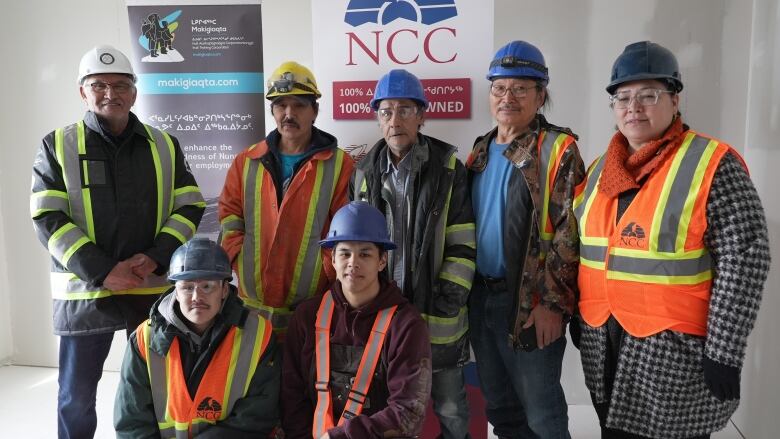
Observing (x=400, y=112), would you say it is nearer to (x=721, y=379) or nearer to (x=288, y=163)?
(x=288, y=163)

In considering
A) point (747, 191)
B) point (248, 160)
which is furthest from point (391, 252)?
point (747, 191)

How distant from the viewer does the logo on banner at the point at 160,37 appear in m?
3.23

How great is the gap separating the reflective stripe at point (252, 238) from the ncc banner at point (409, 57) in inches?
23.3

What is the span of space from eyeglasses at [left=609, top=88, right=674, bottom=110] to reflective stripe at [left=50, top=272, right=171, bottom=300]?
1.95m

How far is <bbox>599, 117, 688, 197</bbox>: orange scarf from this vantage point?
1787 mm

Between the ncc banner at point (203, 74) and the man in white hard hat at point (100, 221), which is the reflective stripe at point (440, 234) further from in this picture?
the ncc banner at point (203, 74)

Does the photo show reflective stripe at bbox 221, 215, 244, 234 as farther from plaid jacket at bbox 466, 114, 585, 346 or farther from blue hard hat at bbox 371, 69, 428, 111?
plaid jacket at bbox 466, 114, 585, 346

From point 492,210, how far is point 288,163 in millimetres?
916

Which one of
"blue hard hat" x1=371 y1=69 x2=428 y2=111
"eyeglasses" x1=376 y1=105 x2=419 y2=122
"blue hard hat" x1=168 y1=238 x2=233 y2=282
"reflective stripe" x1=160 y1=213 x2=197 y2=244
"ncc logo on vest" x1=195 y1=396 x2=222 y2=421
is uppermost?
"blue hard hat" x1=371 y1=69 x2=428 y2=111

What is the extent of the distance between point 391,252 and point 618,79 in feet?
3.32

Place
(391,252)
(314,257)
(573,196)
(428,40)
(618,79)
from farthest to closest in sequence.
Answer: (428,40), (314,257), (391,252), (573,196), (618,79)

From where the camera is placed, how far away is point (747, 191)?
166cm

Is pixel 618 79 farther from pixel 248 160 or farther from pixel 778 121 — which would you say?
pixel 248 160

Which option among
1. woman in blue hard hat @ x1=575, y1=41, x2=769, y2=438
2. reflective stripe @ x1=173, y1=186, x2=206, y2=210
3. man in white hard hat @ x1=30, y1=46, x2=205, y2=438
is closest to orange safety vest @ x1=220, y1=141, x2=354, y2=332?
reflective stripe @ x1=173, y1=186, x2=206, y2=210
